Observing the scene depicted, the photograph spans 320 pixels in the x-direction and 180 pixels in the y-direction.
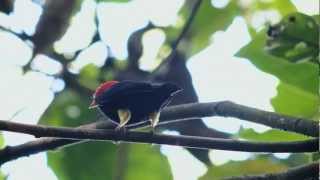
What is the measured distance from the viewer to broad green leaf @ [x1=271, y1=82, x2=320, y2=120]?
1155mm

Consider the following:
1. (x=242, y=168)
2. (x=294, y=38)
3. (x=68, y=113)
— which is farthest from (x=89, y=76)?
(x=294, y=38)

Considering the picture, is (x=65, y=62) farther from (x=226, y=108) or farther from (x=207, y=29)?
(x=226, y=108)

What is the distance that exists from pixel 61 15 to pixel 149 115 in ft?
1.81

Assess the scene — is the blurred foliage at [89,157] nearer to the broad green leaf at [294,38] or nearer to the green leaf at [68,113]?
the green leaf at [68,113]

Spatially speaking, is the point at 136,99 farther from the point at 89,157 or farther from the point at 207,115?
the point at 89,157

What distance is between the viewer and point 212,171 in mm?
1192

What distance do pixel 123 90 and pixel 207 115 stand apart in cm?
13

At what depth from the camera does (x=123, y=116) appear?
80cm

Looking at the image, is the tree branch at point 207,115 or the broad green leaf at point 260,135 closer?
the tree branch at point 207,115

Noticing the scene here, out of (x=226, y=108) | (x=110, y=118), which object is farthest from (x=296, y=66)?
(x=110, y=118)

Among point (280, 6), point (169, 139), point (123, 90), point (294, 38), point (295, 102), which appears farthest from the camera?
point (280, 6)

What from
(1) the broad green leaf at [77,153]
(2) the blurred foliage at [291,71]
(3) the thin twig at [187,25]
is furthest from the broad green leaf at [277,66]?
(1) the broad green leaf at [77,153]

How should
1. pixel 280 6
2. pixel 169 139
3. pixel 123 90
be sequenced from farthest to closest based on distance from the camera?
1. pixel 280 6
2. pixel 123 90
3. pixel 169 139

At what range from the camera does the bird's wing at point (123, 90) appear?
0.80 meters
